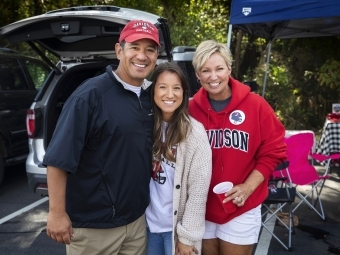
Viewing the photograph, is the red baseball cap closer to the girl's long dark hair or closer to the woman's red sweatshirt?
the girl's long dark hair

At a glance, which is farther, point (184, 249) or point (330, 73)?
point (330, 73)

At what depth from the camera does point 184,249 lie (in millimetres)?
2152

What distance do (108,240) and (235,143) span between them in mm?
807

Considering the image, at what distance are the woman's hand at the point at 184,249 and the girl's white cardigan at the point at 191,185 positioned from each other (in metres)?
0.03

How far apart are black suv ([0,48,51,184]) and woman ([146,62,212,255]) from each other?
3.90m

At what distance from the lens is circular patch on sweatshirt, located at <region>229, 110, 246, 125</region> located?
2.21 m

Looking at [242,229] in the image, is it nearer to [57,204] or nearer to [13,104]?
[57,204]

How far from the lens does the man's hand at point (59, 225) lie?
1.86m

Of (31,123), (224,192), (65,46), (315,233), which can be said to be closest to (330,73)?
(315,233)

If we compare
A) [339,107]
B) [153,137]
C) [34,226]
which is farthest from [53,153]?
[339,107]

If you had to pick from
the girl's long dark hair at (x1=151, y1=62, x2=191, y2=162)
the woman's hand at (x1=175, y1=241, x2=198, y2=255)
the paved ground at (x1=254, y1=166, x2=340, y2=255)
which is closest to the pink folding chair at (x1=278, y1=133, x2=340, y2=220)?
the paved ground at (x1=254, y1=166, x2=340, y2=255)

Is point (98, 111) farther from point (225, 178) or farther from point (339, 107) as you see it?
point (339, 107)

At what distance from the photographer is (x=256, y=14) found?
17.1ft

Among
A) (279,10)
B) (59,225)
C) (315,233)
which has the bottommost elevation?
(315,233)
